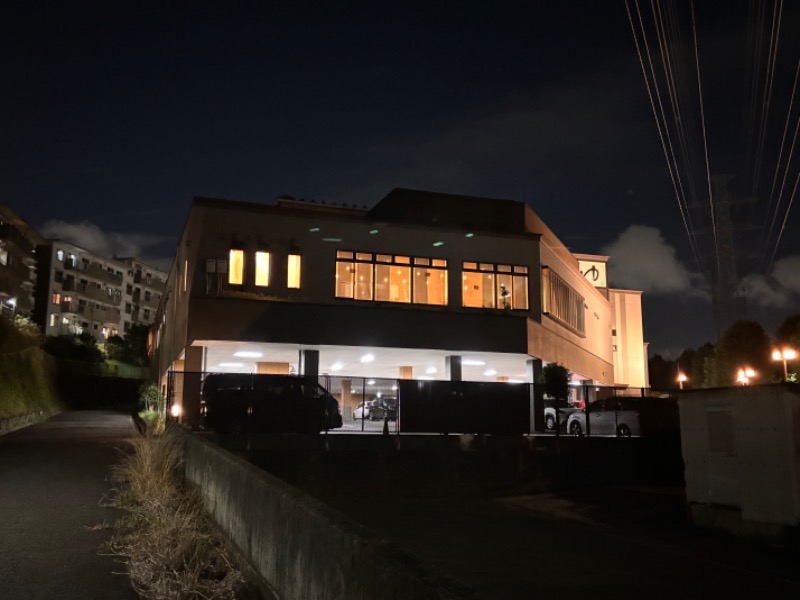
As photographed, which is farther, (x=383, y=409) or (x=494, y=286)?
(x=494, y=286)

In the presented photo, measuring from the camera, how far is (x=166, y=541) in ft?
27.3

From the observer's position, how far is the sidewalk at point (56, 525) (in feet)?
24.7

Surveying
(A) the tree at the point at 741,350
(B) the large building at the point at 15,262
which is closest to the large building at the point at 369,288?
(B) the large building at the point at 15,262

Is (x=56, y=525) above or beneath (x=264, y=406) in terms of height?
beneath

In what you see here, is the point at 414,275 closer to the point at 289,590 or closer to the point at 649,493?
the point at 649,493

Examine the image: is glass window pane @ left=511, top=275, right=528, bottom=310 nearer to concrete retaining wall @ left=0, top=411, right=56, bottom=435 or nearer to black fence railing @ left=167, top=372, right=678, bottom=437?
black fence railing @ left=167, top=372, right=678, bottom=437

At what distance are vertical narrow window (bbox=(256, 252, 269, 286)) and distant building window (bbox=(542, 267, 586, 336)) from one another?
1408 cm

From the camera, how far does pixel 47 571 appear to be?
8016mm

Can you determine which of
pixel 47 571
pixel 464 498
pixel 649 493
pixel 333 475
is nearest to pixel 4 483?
pixel 47 571

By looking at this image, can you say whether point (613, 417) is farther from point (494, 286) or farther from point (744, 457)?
point (744, 457)

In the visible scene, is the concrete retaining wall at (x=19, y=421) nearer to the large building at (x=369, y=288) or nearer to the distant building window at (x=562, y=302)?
the large building at (x=369, y=288)

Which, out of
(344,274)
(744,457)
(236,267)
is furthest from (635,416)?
(236,267)

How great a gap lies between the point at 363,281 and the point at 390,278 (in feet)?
4.34

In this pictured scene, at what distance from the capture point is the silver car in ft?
87.4
